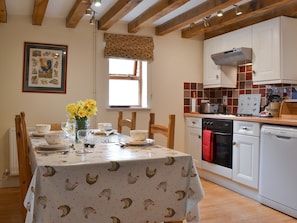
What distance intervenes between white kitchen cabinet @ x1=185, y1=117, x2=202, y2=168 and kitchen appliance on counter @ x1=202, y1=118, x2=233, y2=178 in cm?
13

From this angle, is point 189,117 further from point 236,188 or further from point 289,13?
point 289,13

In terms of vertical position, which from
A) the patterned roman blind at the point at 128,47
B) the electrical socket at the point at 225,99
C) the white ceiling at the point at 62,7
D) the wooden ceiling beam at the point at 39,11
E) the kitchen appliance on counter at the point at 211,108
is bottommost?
the kitchen appliance on counter at the point at 211,108

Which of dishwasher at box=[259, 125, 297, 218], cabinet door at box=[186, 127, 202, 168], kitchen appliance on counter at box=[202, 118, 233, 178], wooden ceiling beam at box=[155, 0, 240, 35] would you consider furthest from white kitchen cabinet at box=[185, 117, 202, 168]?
wooden ceiling beam at box=[155, 0, 240, 35]

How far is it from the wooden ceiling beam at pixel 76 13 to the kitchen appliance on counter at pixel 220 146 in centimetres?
205

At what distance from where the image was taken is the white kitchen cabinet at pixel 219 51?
3.93 meters

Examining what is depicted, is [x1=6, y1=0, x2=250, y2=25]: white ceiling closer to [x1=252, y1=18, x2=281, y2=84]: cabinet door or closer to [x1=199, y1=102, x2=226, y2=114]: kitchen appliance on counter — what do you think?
[x1=252, y1=18, x2=281, y2=84]: cabinet door

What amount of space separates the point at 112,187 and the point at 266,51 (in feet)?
9.18

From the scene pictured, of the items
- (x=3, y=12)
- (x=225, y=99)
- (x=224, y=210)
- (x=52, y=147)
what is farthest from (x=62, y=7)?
(x=224, y=210)

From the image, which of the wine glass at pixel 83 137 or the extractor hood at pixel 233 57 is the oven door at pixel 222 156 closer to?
the extractor hood at pixel 233 57

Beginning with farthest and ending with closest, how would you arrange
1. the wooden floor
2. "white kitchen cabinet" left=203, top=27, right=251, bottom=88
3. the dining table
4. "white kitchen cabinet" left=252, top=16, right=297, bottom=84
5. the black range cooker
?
"white kitchen cabinet" left=203, top=27, right=251, bottom=88, the black range cooker, "white kitchen cabinet" left=252, top=16, right=297, bottom=84, the wooden floor, the dining table

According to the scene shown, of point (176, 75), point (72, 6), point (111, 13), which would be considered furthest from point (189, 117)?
point (72, 6)

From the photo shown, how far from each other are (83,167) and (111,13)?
8.37ft

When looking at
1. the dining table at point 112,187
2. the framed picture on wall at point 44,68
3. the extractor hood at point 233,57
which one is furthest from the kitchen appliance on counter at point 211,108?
the dining table at point 112,187

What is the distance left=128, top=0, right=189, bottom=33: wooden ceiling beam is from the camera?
10.3 feet
